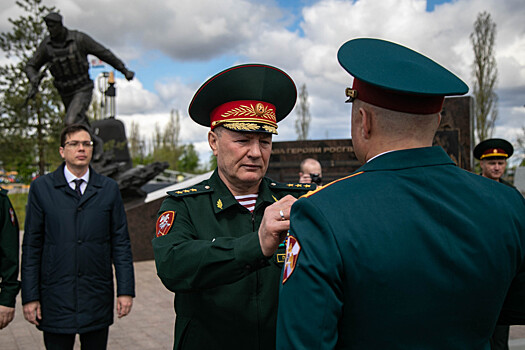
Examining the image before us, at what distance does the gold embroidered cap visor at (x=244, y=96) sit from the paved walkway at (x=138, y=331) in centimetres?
357

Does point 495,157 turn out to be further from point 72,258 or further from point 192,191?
point 72,258

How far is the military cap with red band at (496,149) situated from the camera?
520cm

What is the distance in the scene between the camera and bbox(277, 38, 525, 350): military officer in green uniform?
1.13m

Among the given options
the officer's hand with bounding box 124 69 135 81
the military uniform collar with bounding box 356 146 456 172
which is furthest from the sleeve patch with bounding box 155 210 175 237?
the officer's hand with bounding box 124 69 135 81

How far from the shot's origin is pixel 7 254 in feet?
10.3

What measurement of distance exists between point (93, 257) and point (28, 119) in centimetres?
1655

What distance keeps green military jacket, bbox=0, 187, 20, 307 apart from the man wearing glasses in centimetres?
6

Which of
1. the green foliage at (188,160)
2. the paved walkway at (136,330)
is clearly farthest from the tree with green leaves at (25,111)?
the green foliage at (188,160)

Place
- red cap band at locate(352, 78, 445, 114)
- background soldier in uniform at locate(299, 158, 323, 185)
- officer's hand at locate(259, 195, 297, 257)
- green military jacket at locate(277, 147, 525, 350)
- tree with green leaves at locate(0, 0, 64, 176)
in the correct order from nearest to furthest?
1. green military jacket at locate(277, 147, 525, 350)
2. red cap band at locate(352, 78, 445, 114)
3. officer's hand at locate(259, 195, 297, 257)
4. background soldier in uniform at locate(299, 158, 323, 185)
5. tree with green leaves at locate(0, 0, 64, 176)

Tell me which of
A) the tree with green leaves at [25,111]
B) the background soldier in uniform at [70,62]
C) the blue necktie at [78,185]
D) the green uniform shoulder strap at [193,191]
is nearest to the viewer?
the green uniform shoulder strap at [193,191]

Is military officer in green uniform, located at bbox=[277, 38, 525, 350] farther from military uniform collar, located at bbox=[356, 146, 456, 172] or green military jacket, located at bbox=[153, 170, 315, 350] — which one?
green military jacket, located at bbox=[153, 170, 315, 350]

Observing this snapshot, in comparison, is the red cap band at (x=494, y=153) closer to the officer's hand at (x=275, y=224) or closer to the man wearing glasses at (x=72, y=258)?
the man wearing glasses at (x=72, y=258)

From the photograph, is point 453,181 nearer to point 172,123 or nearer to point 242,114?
point 242,114

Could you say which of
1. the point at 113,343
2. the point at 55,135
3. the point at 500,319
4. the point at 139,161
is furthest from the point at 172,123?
the point at 500,319
